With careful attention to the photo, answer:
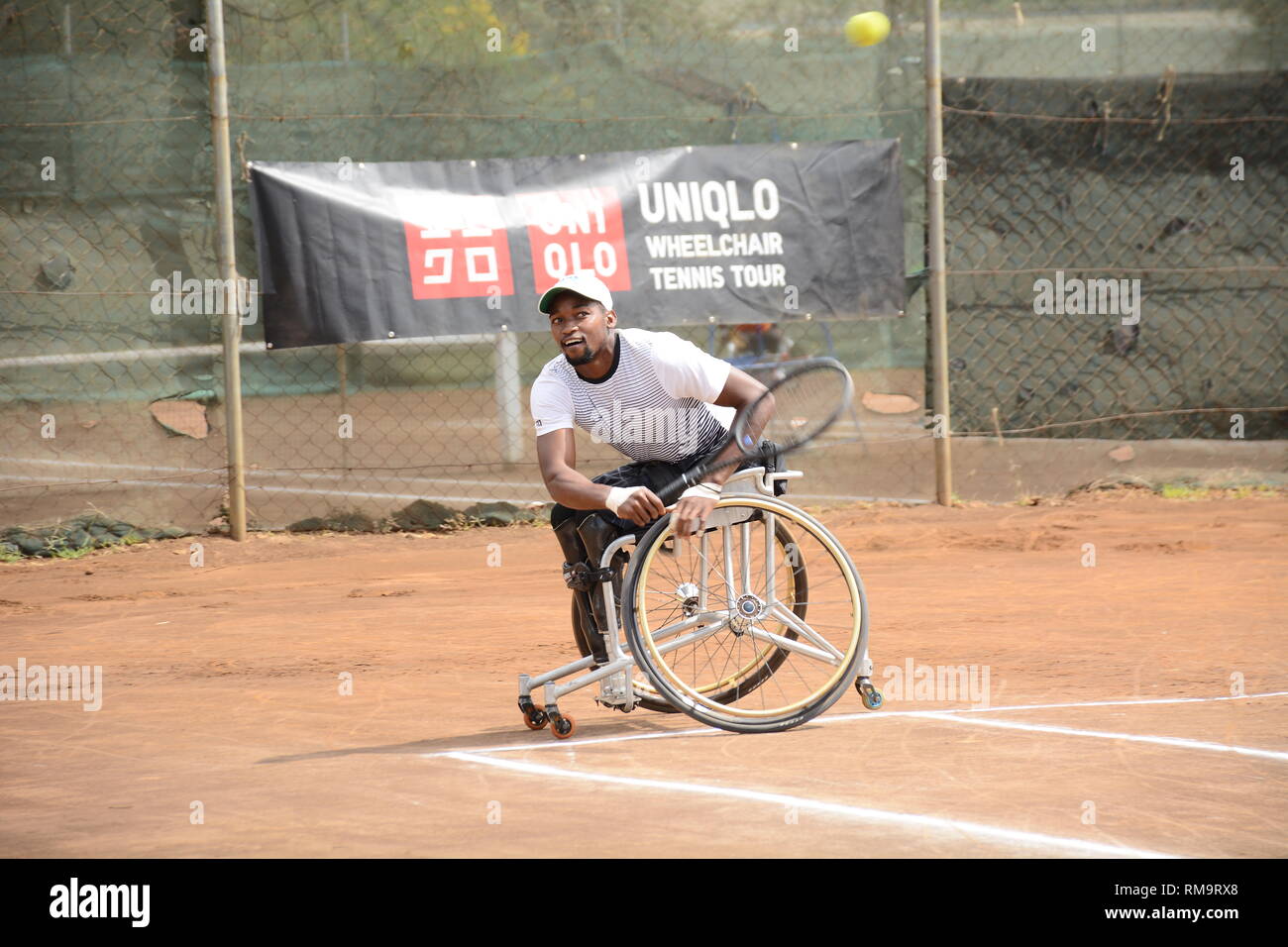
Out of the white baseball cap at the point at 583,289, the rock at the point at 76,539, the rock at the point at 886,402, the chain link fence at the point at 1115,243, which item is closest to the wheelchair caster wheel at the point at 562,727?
the white baseball cap at the point at 583,289

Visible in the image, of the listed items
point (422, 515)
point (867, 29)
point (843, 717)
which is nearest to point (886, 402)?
point (867, 29)

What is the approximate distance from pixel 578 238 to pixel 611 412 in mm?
5309

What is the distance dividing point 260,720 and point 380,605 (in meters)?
2.66

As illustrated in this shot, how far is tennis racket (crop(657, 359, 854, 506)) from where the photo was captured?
17.3ft

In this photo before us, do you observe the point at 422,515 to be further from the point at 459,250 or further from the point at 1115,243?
the point at 1115,243

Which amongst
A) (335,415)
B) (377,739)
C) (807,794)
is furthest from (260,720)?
(335,415)

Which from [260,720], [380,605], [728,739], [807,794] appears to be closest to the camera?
[807,794]

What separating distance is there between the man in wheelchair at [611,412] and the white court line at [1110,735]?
102 centimetres

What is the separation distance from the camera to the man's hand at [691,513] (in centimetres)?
509

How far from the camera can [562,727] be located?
527 cm

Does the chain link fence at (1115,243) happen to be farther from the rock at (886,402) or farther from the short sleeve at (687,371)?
the short sleeve at (687,371)

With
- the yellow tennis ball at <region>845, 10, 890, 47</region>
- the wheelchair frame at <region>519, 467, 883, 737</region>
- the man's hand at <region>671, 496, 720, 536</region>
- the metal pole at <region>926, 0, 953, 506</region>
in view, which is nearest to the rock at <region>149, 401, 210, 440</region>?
the metal pole at <region>926, 0, 953, 506</region>

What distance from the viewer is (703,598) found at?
17.4 feet

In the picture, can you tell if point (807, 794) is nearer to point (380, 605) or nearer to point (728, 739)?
point (728, 739)
